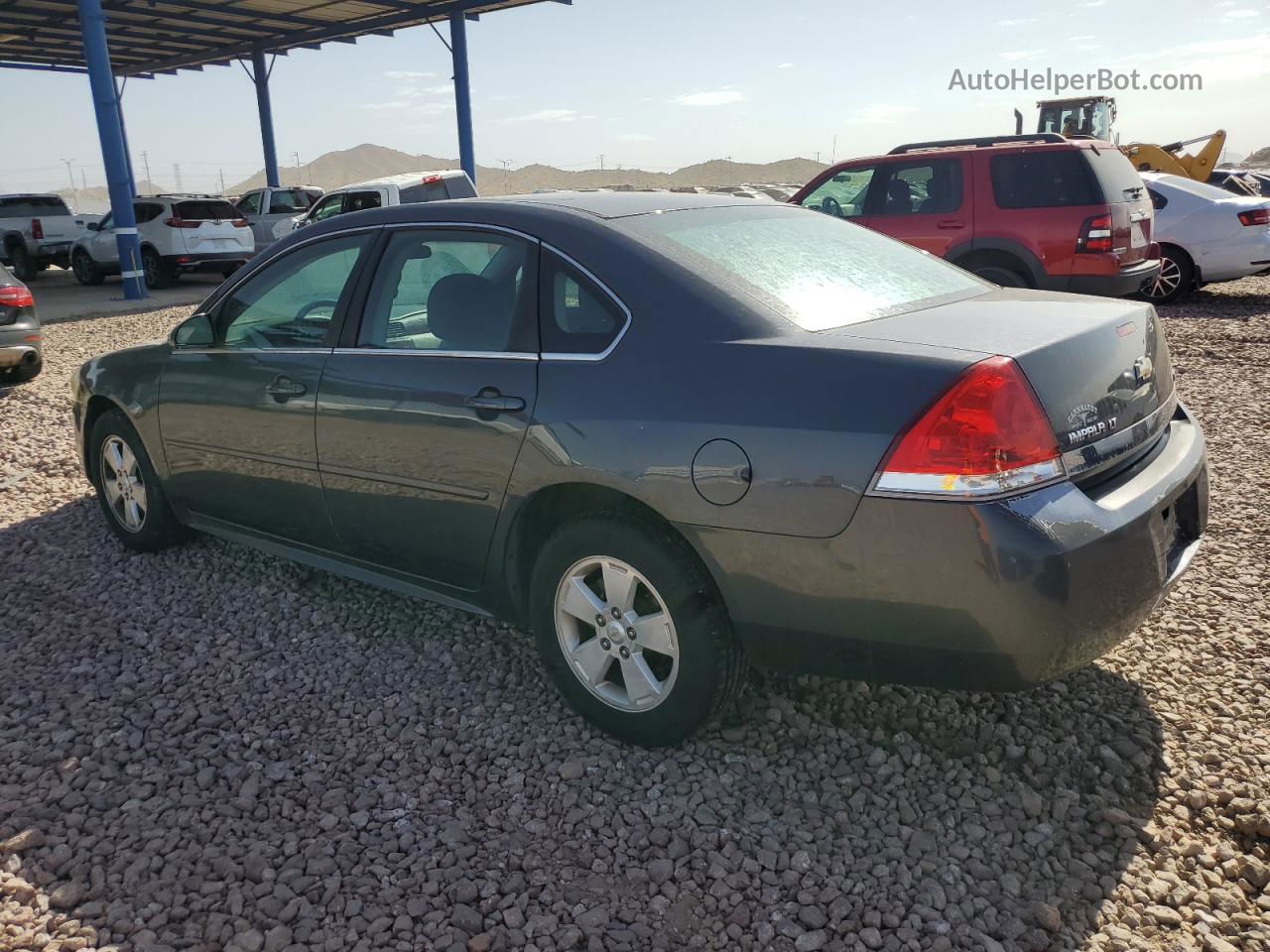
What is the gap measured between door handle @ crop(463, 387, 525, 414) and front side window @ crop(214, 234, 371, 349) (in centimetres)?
89

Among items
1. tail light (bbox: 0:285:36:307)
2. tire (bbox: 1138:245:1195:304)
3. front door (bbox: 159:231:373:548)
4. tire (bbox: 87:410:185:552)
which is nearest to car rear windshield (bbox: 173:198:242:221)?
tail light (bbox: 0:285:36:307)

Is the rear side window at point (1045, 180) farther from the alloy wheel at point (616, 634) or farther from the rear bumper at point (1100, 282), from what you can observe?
the alloy wheel at point (616, 634)

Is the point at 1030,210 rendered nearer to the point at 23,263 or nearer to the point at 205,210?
the point at 205,210

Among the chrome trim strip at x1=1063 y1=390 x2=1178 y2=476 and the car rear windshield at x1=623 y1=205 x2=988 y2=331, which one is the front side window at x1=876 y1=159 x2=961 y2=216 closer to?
the car rear windshield at x1=623 y1=205 x2=988 y2=331

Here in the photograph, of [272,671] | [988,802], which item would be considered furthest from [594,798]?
[272,671]

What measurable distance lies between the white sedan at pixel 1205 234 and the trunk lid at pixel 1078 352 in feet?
31.6

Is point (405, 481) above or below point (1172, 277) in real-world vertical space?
above

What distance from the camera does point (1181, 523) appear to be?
9.86 feet

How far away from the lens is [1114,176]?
9.30 m

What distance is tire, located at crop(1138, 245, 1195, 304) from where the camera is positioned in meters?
11.8

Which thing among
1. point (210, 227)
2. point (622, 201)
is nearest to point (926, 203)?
point (622, 201)

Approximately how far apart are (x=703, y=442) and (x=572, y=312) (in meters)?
0.67

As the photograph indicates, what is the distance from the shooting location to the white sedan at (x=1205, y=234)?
37.4 feet

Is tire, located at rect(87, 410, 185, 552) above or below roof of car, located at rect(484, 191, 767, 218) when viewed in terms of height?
below
